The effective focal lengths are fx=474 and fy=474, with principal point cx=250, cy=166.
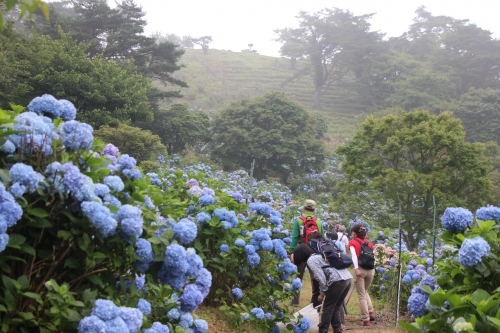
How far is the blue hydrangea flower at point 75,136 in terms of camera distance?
197 cm

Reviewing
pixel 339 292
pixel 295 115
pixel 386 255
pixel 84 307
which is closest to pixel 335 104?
pixel 295 115

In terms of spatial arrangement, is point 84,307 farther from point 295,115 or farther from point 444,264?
point 295,115

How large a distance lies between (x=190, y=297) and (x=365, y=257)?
3518mm

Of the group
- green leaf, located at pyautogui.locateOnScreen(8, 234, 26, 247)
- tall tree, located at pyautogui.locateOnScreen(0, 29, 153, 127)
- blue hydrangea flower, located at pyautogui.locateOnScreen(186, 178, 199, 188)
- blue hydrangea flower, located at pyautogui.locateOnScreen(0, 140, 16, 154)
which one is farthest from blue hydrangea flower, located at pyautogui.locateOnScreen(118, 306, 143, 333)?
tall tree, located at pyautogui.locateOnScreen(0, 29, 153, 127)

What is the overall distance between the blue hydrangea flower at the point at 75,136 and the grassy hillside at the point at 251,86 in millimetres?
28241

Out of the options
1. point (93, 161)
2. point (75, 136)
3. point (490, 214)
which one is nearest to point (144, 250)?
point (93, 161)

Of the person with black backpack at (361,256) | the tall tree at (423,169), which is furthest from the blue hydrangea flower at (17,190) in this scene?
the tall tree at (423,169)

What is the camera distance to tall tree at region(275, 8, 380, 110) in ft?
129

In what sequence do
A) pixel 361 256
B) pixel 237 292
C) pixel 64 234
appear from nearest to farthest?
pixel 64 234, pixel 237 292, pixel 361 256

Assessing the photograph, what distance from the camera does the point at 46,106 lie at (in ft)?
7.13

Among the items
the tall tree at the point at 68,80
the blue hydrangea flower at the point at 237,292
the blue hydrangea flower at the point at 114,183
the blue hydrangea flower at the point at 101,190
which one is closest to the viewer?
the blue hydrangea flower at the point at 101,190

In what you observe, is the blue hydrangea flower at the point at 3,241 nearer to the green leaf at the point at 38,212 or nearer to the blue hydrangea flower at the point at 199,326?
the green leaf at the point at 38,212

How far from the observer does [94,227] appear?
6.21ft

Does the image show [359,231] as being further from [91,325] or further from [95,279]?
[91,325]
